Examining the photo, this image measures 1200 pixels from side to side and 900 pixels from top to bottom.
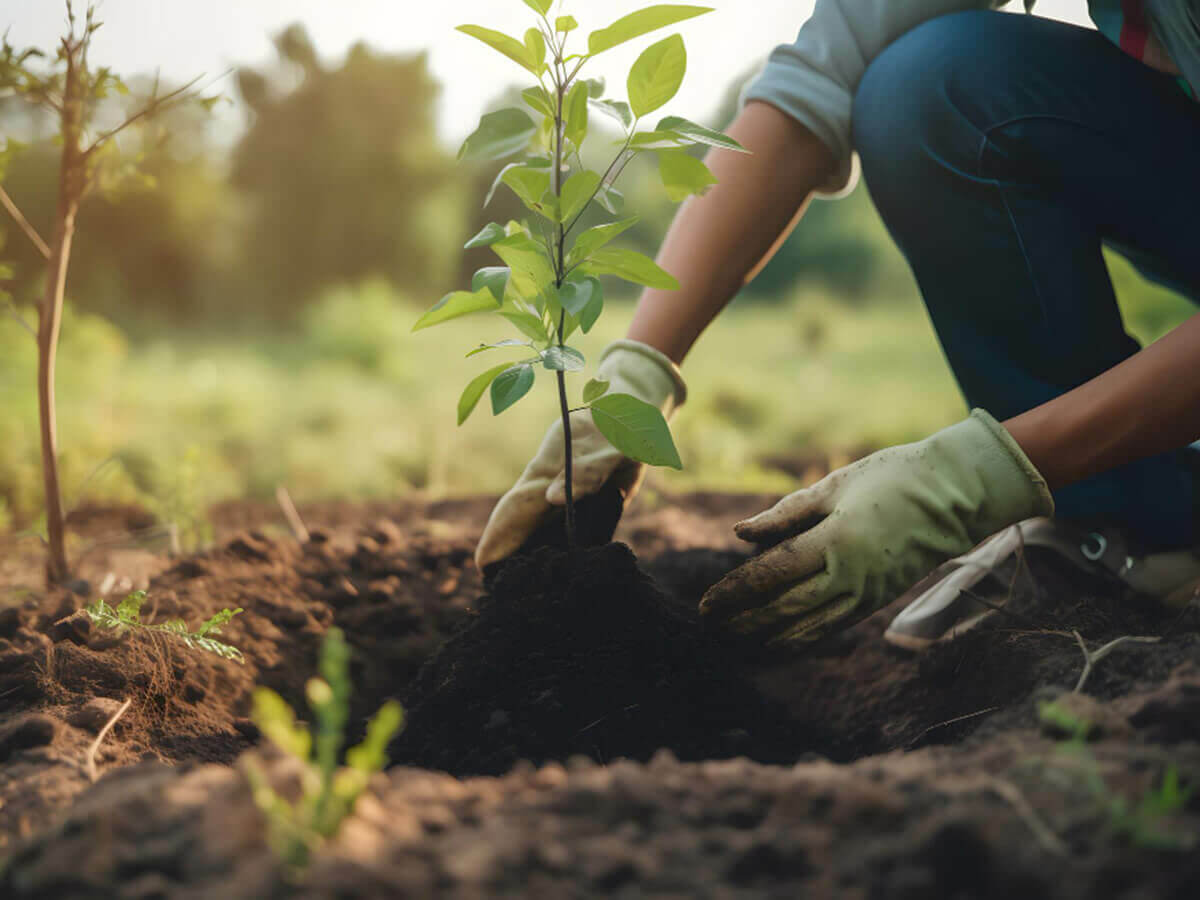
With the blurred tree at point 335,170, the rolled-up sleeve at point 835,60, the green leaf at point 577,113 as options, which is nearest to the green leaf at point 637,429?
the green leaf at point 577,113

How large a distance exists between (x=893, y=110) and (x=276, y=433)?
283 cm

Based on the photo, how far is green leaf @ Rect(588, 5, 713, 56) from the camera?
98 cm

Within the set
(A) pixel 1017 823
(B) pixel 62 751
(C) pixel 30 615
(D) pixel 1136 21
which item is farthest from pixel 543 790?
(D) pixel 1136 21

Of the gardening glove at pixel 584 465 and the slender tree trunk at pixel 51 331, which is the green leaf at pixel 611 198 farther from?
the slender tree trunk at pixel 51 331

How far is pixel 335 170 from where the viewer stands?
5.12m

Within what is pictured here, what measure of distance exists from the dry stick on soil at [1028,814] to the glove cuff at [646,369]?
98 centimetres

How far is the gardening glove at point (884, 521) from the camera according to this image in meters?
1.19

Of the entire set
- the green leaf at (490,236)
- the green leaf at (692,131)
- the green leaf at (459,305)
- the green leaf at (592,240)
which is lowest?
the green leaf at (459,305)

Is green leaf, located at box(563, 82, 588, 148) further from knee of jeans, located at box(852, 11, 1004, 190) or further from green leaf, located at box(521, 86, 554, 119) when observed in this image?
knee of jeans, located at box(852, 11, 1004, 190)

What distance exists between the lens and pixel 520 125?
1.16 m

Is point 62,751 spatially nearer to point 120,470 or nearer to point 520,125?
point 520,125

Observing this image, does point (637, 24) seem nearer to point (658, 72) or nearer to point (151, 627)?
point (658, 72)

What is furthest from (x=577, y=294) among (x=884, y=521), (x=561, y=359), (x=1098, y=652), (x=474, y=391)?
(x=1098, y=652)

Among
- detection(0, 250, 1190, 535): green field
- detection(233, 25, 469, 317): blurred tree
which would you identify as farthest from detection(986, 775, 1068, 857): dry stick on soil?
detection(233, 25, 469, 317): blurred tree
